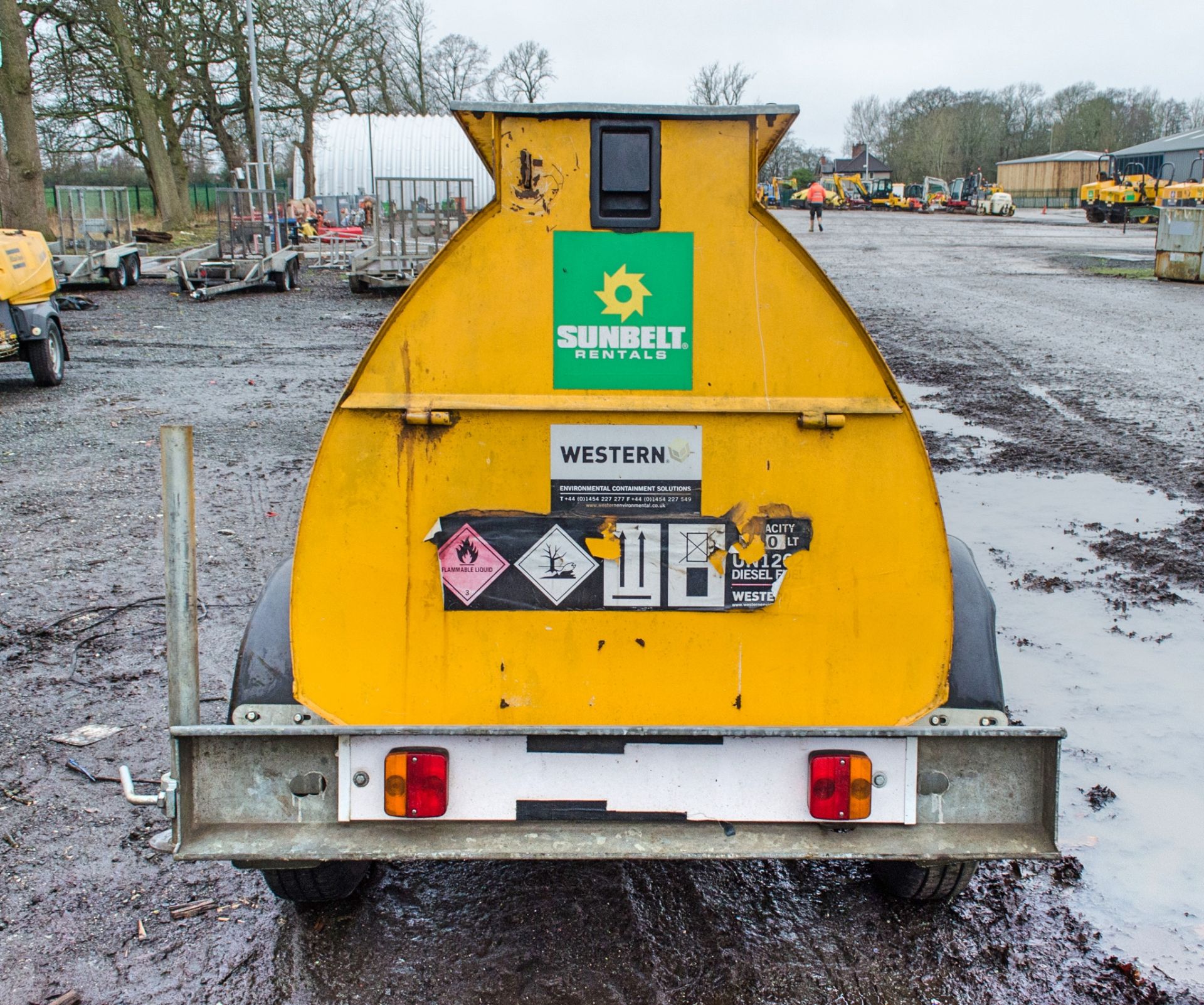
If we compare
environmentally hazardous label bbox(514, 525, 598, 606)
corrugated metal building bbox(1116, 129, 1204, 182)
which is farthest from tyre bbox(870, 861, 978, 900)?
corrugated metal building bbox(1116, 129, 1204, 182)

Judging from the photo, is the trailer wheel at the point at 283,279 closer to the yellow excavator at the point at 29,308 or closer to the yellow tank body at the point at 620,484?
the yellow excavator at the point at 29,308

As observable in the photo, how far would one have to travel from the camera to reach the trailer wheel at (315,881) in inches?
123

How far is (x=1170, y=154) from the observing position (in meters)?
66.3

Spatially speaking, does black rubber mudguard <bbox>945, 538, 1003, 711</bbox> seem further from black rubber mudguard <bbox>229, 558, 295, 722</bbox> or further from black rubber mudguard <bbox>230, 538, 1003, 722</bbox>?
black rubber mudguard <bbox>229, 558, 295, 722</bbox>

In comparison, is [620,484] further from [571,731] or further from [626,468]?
[571,731]

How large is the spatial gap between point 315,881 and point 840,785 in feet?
4.96

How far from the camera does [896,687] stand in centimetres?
278

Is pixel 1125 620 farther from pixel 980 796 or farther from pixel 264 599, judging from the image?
pixel 264 599

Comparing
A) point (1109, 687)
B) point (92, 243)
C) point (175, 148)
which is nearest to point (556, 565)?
point (1109, 687)

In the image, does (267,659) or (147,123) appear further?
(147,123)

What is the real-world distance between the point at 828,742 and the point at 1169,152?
2948 inches

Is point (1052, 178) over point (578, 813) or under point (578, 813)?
over

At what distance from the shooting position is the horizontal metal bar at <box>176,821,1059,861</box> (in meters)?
2.66

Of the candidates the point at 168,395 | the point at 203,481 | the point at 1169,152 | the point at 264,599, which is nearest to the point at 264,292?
the point at 168,395
